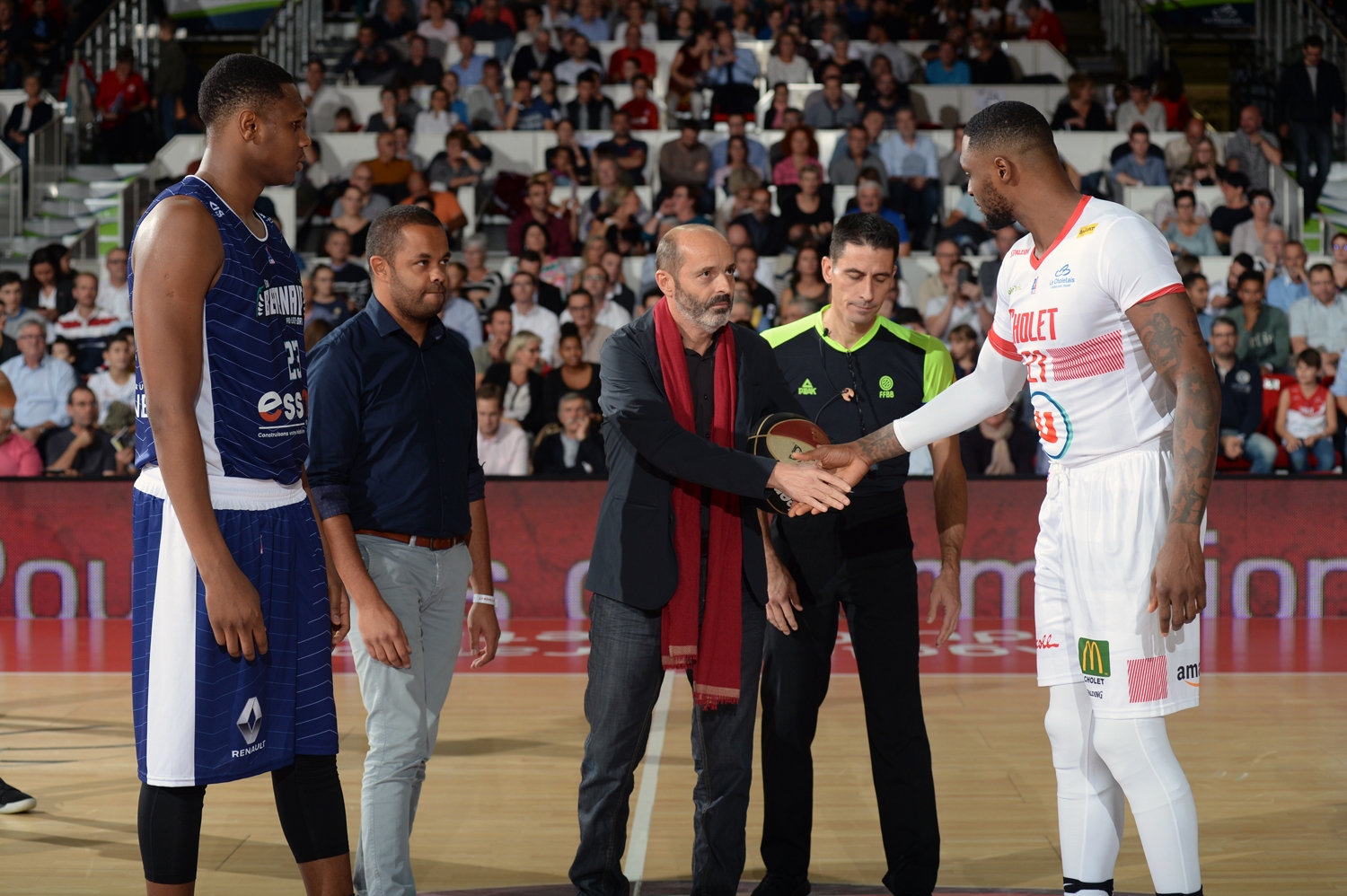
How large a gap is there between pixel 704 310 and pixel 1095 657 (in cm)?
142

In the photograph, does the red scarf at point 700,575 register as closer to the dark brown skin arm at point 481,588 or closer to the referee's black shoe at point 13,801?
the dark brown skin arm at point 481,588

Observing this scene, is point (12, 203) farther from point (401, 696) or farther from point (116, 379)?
point (401, 696)

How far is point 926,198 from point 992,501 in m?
4.63

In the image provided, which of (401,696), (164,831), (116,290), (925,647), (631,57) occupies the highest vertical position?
(631,57)

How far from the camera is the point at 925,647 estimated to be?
340 inches

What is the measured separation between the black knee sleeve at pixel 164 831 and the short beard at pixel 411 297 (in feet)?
4.93

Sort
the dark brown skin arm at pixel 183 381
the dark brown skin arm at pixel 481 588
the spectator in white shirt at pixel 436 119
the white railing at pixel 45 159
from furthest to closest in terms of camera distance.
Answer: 1. the white railing at pixel 45 159
2. the spectator in white shirt at pixel 436 119
3. the dark brown skin arm at pixel 481 588
4. the dark brown skin arm at pixel 183 381

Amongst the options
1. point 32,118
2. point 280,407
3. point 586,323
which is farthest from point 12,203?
point 280,407

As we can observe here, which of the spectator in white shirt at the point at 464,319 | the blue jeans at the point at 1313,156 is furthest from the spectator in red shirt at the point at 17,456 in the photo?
the blue jeans at the point at 1313,156

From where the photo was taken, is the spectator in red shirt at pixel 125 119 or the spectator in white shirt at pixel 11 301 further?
the spectator in red shirt at pixel 125 119

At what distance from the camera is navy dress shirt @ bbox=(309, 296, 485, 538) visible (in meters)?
3.74

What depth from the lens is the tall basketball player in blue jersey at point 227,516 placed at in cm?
285

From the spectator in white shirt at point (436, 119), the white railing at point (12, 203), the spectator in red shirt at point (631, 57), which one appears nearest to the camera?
the white railing at point (12, 203)

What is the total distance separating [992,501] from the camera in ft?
31.3
